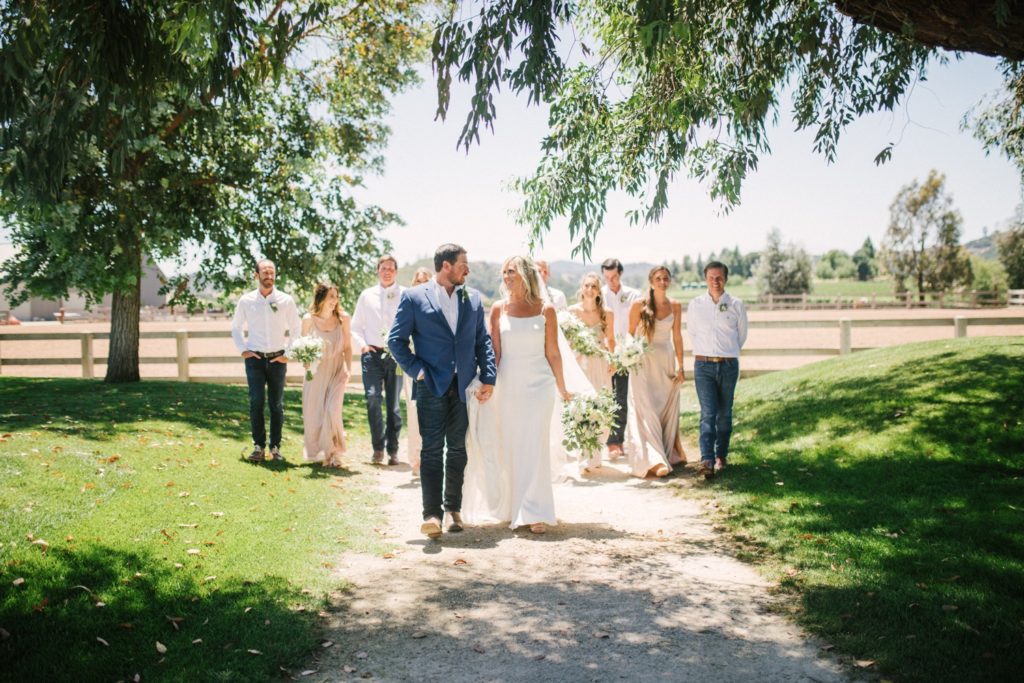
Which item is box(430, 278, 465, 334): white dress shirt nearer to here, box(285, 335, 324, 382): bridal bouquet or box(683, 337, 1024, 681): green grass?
box(683, 337, 1024, 681): green grass

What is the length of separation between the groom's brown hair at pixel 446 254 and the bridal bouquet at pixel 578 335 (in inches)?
111

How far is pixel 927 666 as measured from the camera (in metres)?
3.92

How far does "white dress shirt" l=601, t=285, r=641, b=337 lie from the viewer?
10.7m

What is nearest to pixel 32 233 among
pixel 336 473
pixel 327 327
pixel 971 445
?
pixel 327 327

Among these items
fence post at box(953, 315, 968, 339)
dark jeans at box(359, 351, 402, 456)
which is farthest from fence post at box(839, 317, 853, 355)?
dark jeans at box(359, 351, 402, 456)

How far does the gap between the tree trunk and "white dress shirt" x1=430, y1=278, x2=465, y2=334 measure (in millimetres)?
11154

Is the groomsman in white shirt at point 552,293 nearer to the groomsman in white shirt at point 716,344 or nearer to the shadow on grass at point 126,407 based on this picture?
the groomsman in white shirt at point 716,344

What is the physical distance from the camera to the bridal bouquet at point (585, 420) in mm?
7363

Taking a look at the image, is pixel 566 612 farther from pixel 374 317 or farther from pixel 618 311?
pixel 618 311

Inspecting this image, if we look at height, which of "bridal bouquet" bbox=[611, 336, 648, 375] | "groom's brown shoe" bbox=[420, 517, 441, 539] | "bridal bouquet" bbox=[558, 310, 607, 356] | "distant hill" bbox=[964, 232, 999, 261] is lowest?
"groom's brown shoe" bbox=[420, 517, 441, 539]

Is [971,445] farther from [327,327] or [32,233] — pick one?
[32,233]

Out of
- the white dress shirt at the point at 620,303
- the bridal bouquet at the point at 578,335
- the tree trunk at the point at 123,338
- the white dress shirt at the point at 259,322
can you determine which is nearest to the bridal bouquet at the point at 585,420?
the bridal bouquet at the point at 578,335

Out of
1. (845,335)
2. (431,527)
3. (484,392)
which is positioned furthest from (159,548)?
(845,335)

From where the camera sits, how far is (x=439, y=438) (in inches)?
260
